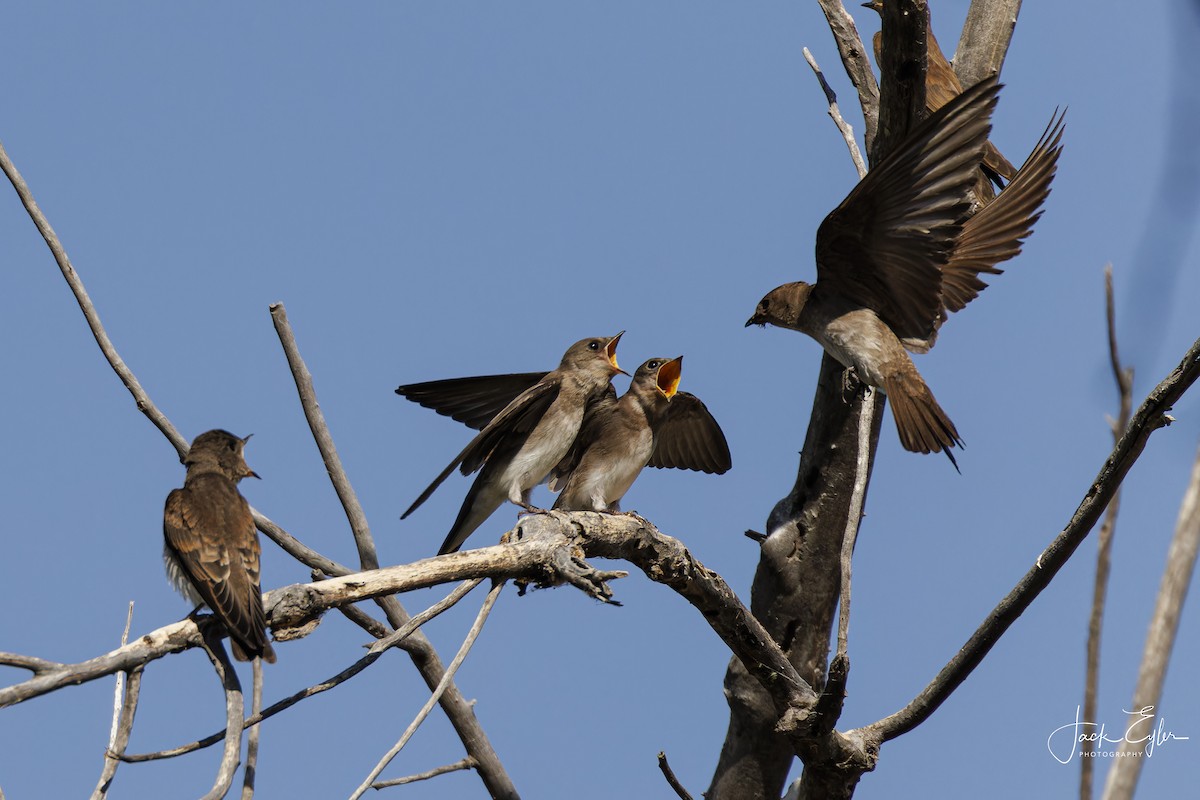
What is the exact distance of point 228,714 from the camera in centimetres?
341

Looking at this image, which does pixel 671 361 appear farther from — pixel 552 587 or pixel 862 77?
pixel 552 587

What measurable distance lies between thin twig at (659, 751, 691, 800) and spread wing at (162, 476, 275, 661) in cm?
153

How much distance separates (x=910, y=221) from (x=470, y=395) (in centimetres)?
248

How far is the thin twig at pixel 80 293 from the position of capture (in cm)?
467

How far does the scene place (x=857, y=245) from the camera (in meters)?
6.55

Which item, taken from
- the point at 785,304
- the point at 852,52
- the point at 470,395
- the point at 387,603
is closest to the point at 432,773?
the point at 387,603

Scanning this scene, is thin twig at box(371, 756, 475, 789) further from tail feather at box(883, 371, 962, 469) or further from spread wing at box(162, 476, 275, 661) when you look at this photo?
tail feather at box(883, 371, 962, 469)

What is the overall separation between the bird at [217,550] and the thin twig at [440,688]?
2.14 ft

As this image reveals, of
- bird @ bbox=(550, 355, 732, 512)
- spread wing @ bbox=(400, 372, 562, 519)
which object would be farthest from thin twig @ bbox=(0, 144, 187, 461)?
bird @ bbox=(550, 355, 732, 512)

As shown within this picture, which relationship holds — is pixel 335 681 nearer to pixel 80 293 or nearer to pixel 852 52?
pixel 80 293

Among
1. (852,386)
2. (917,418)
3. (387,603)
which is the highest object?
(852,386)

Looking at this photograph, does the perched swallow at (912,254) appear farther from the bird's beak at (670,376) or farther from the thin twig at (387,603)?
the thin twig at (387,603)

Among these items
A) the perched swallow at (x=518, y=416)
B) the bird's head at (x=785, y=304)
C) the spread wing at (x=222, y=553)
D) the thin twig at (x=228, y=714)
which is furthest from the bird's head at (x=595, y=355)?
the thin twig at (x=228, y=714)

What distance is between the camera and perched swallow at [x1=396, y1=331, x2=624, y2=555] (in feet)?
20.7
